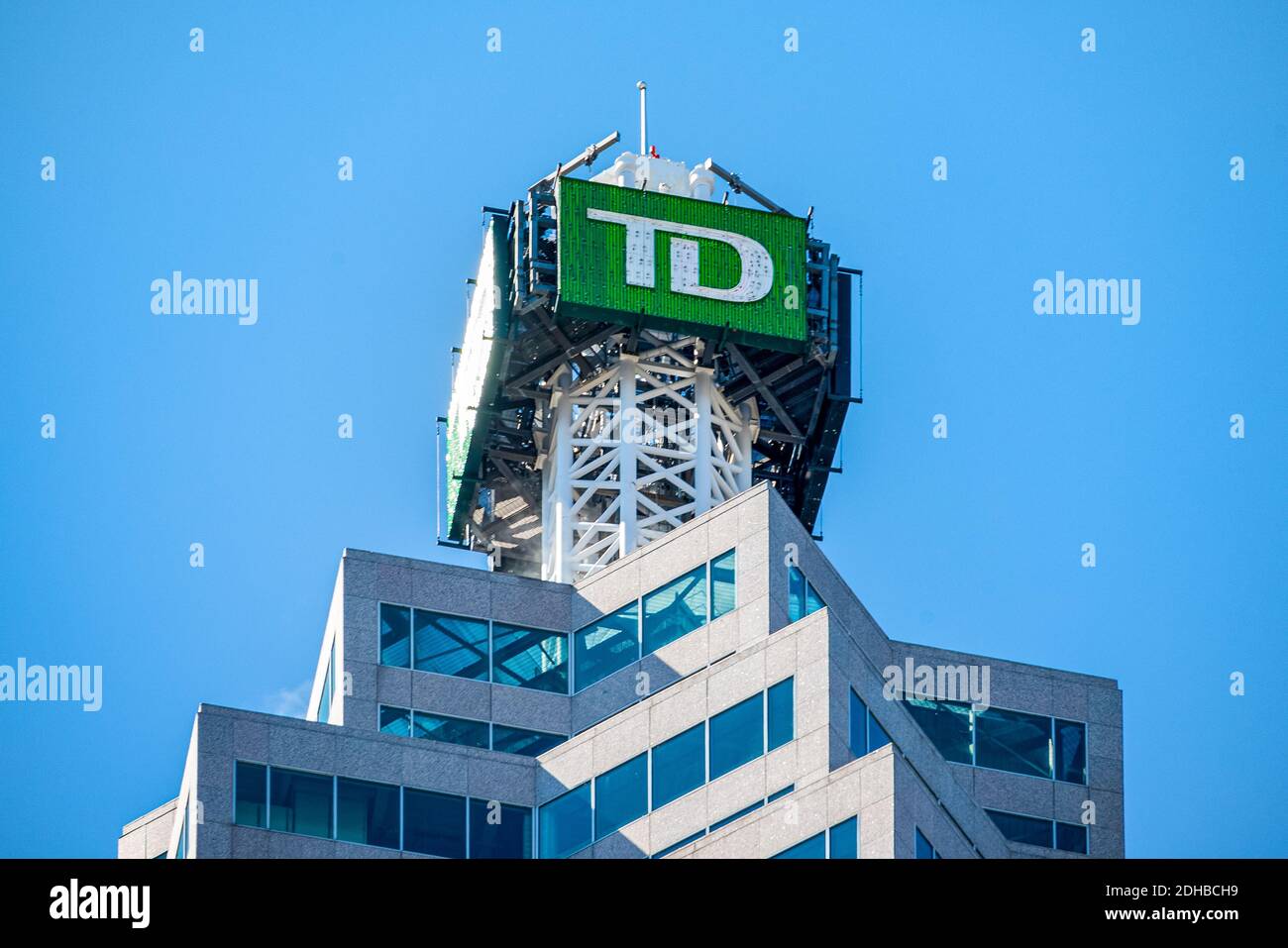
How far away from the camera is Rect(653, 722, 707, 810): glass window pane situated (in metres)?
71.8

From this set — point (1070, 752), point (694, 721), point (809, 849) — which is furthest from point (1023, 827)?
point (809, 849)

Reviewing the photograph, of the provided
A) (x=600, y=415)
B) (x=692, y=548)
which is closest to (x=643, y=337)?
(x=600, y=415)

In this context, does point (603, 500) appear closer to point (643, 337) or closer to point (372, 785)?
point (643, 337)

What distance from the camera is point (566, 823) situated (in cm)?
7406

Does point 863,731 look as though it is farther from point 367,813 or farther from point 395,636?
point 395,636

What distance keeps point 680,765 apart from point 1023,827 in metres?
14.8

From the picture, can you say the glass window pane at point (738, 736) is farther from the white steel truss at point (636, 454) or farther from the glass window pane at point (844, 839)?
the white steel truss at point (636, 454)

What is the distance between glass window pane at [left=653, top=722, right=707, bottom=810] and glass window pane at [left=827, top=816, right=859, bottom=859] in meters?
6.34

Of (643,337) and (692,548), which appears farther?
(643,337)

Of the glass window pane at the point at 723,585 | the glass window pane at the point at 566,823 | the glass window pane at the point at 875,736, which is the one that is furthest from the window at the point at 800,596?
the glass window pane at the point at 566,823

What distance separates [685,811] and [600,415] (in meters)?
21.5

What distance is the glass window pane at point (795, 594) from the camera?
7619cm
